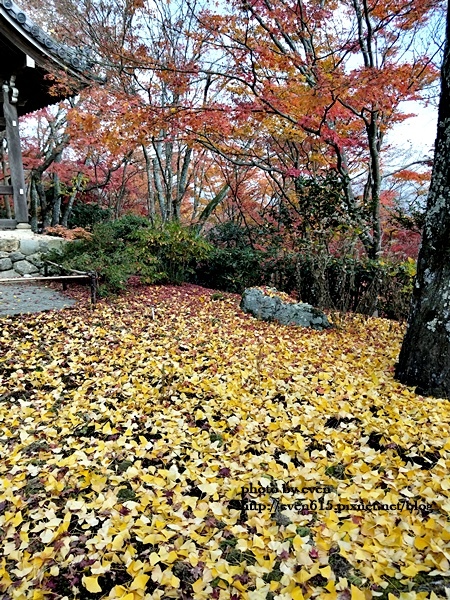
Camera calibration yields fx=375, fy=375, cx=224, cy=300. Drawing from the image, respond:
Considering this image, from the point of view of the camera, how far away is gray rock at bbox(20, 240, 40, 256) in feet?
21.7

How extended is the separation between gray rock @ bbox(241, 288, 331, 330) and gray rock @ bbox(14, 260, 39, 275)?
12.9 ft

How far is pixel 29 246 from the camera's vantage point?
263 inches

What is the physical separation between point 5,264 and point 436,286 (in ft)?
21.4

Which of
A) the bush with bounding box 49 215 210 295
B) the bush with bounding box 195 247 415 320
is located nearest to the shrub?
the bush with bounding box 49 215 210 295

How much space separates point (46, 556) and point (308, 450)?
1379 millimetres

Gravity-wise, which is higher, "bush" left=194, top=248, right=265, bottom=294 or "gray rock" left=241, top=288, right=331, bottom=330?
"bush" left=194, top=248, right=265, bottom=294

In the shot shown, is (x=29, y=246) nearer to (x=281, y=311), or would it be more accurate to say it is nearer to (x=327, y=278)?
(x=281, y=311)

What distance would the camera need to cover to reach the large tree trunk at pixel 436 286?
2.79 m

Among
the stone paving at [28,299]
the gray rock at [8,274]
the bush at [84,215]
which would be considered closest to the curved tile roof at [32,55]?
the gray rock at [8,274]

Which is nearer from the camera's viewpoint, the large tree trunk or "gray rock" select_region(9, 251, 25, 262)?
the large tree trunk

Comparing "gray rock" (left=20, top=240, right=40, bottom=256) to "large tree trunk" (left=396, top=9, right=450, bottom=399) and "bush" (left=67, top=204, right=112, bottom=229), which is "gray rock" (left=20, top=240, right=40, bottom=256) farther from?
"large tree trunk" (left=396, top=9, right=450, bottom=399)

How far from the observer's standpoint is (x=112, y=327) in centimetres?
437

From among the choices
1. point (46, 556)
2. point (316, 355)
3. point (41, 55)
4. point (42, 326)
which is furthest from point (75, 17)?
point (46, 556)

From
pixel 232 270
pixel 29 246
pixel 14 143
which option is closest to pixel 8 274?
pixel 29 246
